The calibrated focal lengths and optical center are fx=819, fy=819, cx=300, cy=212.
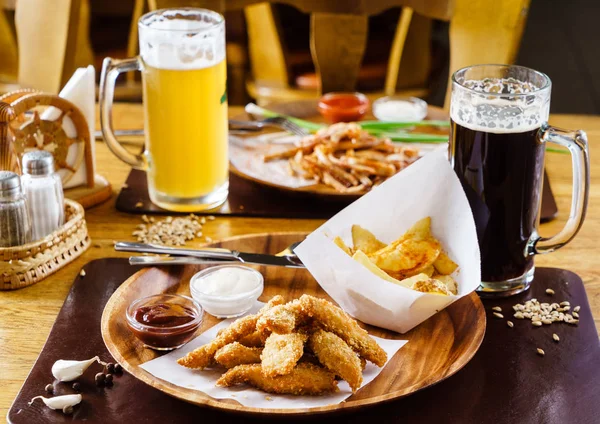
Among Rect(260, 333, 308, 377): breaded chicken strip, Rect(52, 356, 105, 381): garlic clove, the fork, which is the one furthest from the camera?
the fork

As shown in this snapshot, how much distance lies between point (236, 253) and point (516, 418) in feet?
1.79

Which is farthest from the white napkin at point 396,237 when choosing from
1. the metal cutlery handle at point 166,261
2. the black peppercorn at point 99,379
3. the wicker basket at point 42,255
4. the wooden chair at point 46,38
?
the wooden chair at point 46,38

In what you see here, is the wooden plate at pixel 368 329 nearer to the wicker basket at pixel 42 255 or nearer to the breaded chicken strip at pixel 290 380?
the breaded chicken strip at pixel 290 380

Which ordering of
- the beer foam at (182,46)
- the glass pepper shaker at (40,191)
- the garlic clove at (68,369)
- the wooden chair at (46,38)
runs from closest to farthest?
the garlic clove at (68,369)
the glass pepper shaker at (40,191)
the beer foam at (182,46)
the wooden chair at (46,38)

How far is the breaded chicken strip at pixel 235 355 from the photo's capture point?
1.07m

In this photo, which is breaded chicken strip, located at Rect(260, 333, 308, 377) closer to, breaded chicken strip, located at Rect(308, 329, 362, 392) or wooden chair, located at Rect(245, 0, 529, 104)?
breaded chicken strip, located at Rect(308, 329, 362, 392)

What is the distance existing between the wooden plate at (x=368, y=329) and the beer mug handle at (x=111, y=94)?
0.35 m

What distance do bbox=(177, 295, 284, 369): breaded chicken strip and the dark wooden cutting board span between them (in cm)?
5

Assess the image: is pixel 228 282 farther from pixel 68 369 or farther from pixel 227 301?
pixel 68 369

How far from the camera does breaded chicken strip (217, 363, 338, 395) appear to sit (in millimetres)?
1022

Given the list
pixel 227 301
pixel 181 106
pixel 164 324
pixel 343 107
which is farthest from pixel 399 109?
pixel 164 324

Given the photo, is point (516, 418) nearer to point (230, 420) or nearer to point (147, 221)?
point (230, 420)

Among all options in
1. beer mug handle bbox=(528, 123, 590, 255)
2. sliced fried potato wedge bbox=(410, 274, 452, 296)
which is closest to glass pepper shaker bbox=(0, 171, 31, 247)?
sliced fried potato wedge bbox=(410, 274, 452, 296)

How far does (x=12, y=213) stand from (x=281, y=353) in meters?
0.61
